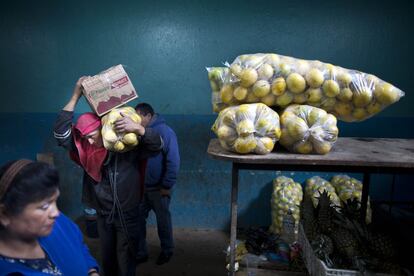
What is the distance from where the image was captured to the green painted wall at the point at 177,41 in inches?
138

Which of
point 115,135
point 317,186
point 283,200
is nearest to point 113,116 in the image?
point 115,135

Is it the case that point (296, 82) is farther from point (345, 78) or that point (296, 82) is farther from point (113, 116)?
point (113, 116)

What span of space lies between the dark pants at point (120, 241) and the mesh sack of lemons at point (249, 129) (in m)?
1.34

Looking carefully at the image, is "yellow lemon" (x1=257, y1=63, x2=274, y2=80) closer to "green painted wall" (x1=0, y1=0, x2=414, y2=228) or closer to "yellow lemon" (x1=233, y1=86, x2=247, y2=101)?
"yellow lemon" (x1=233, y1=86, x2=247, y2=101)

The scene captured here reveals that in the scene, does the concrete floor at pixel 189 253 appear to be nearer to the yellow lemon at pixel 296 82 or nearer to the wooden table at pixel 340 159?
the wooden table at pixel 340 159

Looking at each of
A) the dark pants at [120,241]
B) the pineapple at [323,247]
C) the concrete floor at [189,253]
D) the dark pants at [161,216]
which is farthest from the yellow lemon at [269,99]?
the concrete floor at [189,253]

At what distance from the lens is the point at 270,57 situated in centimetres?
155

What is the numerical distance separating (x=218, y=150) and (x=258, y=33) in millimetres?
2542

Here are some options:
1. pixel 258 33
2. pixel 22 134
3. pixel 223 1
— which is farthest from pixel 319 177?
pixel 22 134

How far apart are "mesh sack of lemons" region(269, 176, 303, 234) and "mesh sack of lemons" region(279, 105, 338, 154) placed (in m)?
2.15

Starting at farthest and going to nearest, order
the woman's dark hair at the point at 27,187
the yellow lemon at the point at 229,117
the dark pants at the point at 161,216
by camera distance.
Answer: the dark pants at the point at 161,216
the yellow lemon at the point at 229,117
the woman's dark hair at the point at 27,187

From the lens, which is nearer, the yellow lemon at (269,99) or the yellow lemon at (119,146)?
the yellow lemon at (269,99)

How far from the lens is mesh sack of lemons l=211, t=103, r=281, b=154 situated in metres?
1.36

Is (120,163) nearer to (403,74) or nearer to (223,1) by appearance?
(223,1)
